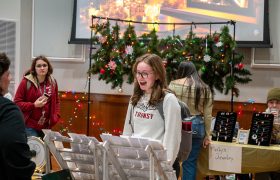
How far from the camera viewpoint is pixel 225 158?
14.9ft

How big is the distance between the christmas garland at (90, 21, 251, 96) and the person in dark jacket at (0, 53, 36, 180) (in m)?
3.94

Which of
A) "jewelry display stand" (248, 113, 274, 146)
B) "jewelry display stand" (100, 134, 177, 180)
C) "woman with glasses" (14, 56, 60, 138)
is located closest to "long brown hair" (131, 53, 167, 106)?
"jewelry display stand" (100, 134, 177, 180)

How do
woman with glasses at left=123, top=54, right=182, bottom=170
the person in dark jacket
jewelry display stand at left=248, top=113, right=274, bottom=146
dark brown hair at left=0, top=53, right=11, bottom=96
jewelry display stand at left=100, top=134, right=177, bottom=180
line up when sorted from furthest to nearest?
jewelry display stand at left=248, top=113, right=274, bottom=146 < woman with glasses at left=123, top=54, right=182, bottom=170 < jewelry display stand at left=100, top=134, right=177, bottom=180 < dark brown hair at left=0, top=53, right=11, bottom=96 < the person in dark jacket

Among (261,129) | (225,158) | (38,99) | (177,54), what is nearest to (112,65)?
(177,54)

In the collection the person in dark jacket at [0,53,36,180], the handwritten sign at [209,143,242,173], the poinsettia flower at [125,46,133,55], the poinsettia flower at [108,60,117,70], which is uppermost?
the poinsettia flower at [125,46,133,55]

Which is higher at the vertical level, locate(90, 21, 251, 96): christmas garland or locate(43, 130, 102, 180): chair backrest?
locate(90, 21, 251, 96): christmas garland

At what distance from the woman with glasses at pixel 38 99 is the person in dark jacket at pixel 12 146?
107 inches

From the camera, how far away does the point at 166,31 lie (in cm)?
728

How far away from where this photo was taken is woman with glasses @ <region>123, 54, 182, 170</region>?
3115 mm

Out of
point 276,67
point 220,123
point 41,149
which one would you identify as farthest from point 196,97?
point 276,67

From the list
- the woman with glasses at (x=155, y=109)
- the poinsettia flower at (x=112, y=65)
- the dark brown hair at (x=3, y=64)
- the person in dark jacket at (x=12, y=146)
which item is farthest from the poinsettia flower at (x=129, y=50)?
the person in dark jacket at (x=12, y=146)

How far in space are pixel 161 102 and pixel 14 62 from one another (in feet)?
17.0

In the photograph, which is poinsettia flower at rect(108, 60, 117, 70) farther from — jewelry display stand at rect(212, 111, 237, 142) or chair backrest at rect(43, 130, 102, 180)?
chair backrest at rect(43, 130, 102, 180)

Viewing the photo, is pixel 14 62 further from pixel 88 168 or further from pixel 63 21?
pixel 88 168
